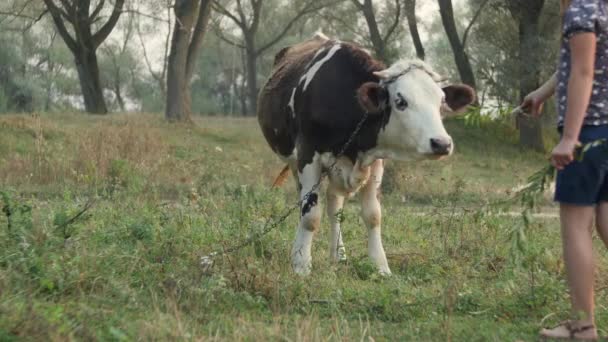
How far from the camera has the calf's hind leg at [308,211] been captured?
7684 mm

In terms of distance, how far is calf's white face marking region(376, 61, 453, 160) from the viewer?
699cm

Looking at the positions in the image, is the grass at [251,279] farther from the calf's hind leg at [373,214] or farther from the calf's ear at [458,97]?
the calf's ear at [458,97]

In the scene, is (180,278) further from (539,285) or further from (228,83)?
(228,83)

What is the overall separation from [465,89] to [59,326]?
14.8ft

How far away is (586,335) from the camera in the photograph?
5.04 m

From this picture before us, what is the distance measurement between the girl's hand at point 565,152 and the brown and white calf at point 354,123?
1976mm

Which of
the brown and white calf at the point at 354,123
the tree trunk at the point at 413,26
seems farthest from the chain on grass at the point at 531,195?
the tree trunk at the point at 413,26

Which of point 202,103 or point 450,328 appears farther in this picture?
point 202,103

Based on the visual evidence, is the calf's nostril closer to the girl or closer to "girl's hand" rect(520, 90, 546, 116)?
"girl's hand" rect(520, 90, 546, 116)

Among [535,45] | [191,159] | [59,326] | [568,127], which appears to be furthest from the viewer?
[535,45]

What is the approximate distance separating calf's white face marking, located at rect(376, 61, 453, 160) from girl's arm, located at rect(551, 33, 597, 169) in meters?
2.00

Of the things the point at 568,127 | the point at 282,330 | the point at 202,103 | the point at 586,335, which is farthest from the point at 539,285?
the point at 202,103

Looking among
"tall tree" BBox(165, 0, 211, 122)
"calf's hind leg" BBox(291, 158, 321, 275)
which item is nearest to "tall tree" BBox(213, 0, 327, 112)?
"tall tree" BBox(165, 0, 211, 122)

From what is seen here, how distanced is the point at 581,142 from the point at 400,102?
7.95 feet
